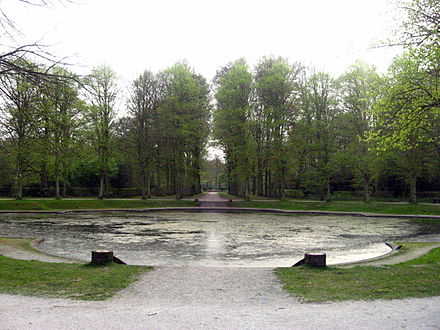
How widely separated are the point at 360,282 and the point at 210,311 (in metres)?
3.29

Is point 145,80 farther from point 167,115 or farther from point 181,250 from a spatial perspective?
point 181,250

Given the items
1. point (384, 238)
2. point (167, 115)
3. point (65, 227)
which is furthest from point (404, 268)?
point (167, 115)

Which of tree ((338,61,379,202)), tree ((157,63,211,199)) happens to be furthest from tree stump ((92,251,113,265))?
tree ((338,61,379,202))

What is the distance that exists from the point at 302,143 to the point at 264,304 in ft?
107

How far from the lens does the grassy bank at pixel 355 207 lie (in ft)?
96.7

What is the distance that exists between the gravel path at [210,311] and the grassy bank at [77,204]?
28.2m

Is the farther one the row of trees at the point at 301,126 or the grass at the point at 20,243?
the row of trees at the point at 301,126

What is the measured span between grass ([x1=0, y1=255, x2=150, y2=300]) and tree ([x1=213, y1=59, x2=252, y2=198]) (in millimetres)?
29450

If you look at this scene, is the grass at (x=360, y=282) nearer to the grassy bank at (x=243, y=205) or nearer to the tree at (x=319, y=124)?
the grassy bank at (x=243, y=205)

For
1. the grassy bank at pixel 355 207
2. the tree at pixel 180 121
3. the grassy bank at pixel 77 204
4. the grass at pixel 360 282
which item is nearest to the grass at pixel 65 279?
the grass at pixel 360 282

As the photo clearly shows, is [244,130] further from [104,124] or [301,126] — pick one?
[104,124]

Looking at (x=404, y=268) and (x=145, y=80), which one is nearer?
(x=404, y=268)

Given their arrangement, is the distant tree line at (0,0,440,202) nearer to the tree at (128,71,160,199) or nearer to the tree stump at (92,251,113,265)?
the tree at (128,71,160,199)

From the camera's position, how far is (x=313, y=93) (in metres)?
39.5
